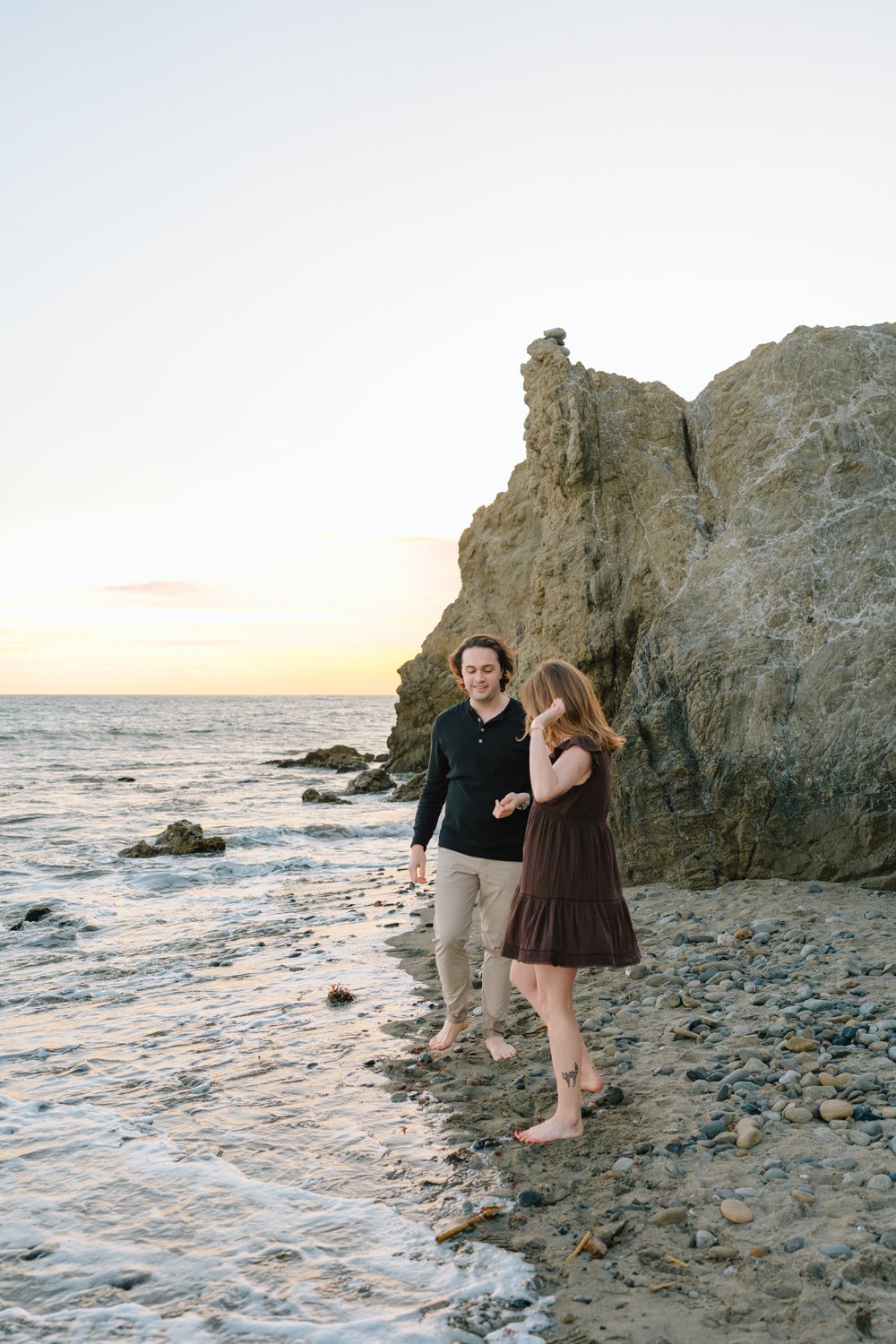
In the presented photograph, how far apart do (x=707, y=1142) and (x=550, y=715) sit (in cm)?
199

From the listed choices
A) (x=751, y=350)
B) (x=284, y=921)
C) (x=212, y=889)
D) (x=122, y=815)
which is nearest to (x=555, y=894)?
(x=284, y=921)

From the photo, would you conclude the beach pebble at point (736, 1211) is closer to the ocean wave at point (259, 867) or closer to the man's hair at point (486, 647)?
the man's hair at point (486, 647)

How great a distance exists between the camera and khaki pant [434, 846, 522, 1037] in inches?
219

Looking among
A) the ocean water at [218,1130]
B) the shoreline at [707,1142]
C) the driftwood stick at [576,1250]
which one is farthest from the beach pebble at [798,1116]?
the ocean water at [218,1130]

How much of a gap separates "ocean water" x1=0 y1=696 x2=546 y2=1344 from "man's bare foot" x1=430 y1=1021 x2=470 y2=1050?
1.29ft

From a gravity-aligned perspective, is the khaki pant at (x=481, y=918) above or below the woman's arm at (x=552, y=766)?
below

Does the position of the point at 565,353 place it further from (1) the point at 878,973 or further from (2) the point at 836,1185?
(2) the point at 836,1185

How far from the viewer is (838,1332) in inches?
118

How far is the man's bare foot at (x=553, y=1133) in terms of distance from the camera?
451 cm

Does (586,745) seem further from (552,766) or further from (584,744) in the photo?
(552,766)

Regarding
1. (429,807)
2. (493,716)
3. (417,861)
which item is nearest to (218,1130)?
(417,861)

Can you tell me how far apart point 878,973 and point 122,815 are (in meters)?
18.6

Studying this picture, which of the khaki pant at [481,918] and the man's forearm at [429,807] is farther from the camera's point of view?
the man's forearm at [429,807]

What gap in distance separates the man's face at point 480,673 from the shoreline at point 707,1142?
214 cm
